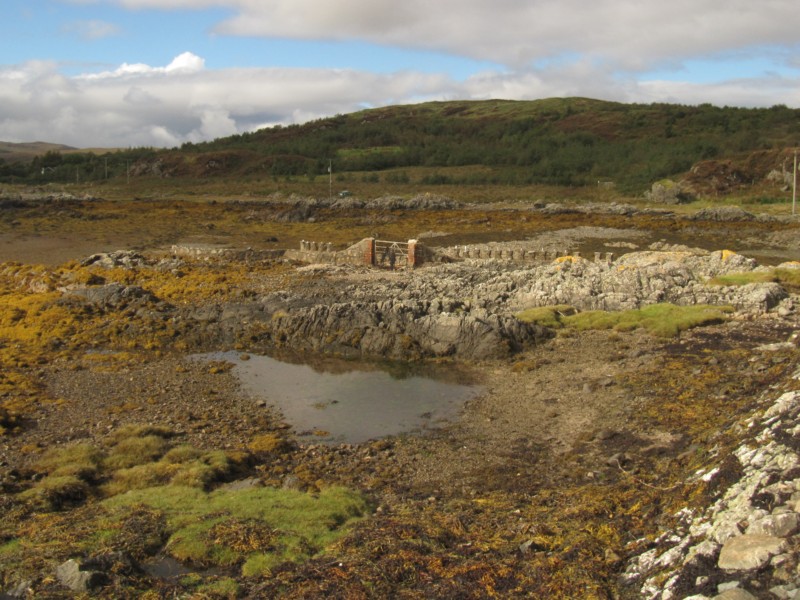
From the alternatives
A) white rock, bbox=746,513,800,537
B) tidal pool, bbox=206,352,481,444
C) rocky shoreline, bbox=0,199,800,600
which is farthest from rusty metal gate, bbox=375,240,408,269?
white rock, bbox=746,513,800,537

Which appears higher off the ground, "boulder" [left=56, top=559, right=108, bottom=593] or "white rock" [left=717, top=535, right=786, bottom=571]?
"white rock" [left=717, top=535, right=786, bottom=571]

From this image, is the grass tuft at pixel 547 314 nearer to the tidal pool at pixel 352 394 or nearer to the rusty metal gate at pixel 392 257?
the tidal pool at pixel 352 394

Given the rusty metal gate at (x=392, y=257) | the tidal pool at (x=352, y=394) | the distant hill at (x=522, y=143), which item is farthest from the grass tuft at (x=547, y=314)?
the distant hill at (x=522, y=143)

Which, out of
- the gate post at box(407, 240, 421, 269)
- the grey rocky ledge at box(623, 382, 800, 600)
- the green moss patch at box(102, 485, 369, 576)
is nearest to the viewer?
the grey rocky ledge at box(623, 382, 800, 600)

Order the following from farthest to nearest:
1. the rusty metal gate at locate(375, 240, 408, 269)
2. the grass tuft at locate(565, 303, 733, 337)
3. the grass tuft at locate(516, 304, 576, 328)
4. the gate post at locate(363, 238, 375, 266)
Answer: the gate post at locate(363, 238, 375, 266) → the rusty metal gate at locate(375, 240, 408, 269) → the grass tuft at locate(516, 304, 576, 328) → the grass tuft at locate(565, 303, 733, 337)

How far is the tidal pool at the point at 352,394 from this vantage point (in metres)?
18.6

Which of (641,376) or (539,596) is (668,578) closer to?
(539,596)

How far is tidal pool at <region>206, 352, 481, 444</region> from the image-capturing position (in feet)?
61.1

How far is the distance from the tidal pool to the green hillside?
69.1 m

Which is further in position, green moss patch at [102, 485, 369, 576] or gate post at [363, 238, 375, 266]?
gate post at [363, 238, 375, 266]

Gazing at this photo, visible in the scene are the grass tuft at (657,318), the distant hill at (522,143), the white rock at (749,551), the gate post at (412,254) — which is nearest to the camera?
the white rock at (749,551)

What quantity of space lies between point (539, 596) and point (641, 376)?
11598mm

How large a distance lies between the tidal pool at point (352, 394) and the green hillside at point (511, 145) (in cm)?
6912

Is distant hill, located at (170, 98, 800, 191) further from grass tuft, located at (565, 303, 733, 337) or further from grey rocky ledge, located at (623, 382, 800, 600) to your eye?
grey rocky ledge, located at (623, 382, 800, 600)
